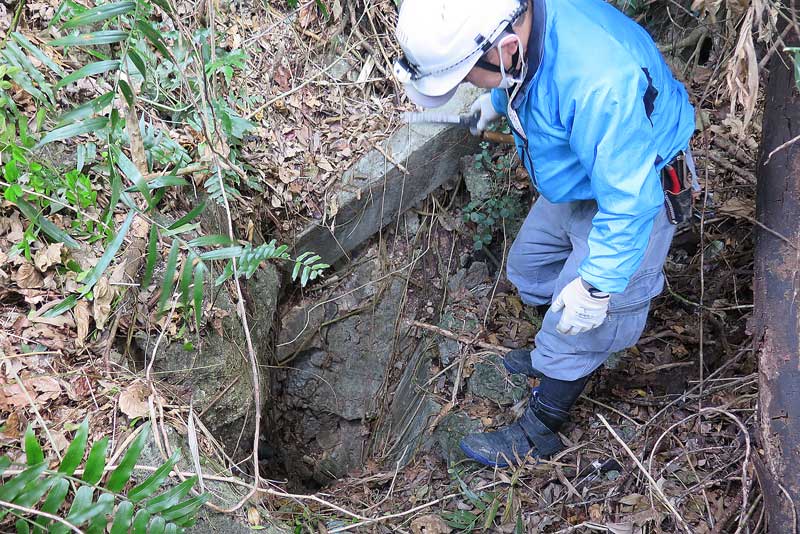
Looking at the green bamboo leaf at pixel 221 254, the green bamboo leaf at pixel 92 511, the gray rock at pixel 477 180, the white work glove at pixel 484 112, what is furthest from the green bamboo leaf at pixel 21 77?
the gray rock at pixel 477 180

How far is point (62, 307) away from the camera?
6.93 ft

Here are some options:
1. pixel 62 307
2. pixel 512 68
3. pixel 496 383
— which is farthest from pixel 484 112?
pixel 62 307

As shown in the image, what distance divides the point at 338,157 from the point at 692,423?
230cm

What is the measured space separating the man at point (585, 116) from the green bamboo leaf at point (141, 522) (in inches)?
62.5

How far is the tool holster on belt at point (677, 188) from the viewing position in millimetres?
2188

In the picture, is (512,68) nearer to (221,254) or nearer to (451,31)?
(451,31)

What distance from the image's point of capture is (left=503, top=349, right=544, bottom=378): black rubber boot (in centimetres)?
300

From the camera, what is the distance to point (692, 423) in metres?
2.56

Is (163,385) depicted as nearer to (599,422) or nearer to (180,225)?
(180,225)

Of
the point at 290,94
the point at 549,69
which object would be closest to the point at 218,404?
the point at 290,94

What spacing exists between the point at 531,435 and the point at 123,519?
1.85m

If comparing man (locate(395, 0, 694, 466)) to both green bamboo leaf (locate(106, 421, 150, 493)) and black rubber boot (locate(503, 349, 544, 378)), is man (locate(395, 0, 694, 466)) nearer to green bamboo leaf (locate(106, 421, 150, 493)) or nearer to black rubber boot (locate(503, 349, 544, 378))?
black rubber boot (locate(503, 349, 544, 378))

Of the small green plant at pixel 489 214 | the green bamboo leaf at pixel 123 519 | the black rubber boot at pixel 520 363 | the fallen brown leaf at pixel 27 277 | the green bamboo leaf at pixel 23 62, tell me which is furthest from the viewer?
the small green plant at pixel 489 214

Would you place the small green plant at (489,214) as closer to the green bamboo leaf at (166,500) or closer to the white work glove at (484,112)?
the white work glove at (484,112)
